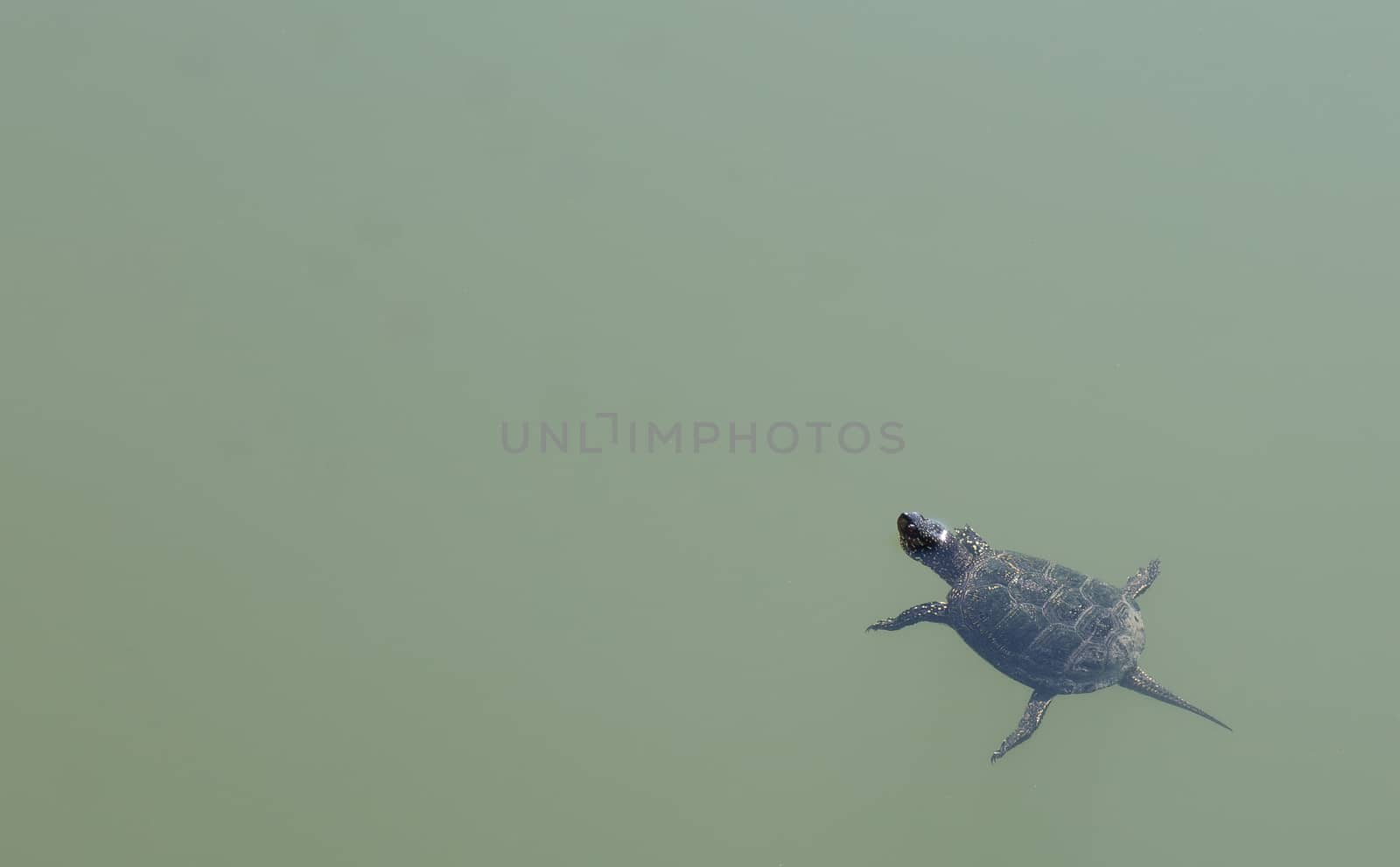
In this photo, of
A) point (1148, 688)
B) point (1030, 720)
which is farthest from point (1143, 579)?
point (1030, 720)

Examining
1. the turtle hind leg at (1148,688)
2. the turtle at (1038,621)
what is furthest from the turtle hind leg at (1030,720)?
the turtle hind leg at (1148,688)

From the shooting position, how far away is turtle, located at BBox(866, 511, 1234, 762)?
11.7ft

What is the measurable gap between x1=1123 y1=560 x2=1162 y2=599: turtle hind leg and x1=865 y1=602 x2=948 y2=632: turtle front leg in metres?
0.67

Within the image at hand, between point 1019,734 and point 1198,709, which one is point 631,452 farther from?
point 1198,709

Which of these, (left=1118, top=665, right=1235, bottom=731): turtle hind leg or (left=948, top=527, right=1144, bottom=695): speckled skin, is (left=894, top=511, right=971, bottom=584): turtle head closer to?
(left=948, top=527, right=1144, bottom=695): speckled skin

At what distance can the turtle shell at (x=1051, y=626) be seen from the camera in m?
3.55

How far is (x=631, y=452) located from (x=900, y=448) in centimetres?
112

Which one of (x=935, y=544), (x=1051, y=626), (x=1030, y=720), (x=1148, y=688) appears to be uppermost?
(x=935, y=544)

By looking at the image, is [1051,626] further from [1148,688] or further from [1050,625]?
[1148,688]

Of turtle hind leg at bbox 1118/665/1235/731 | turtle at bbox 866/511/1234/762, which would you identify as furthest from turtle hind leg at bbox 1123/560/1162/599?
turtle hind leg at bbox 1118/665/1235/731

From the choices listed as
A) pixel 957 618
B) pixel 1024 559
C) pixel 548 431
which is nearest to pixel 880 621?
pixel 957 618

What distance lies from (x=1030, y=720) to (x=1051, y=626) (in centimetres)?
36

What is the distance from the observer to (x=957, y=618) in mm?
3785

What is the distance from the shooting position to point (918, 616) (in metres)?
3.85
